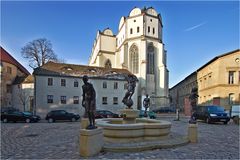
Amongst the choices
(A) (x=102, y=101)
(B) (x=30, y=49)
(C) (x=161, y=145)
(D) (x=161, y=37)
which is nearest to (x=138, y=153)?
(C) (x=161, y=145)

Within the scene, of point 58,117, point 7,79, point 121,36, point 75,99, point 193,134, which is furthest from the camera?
point 121,36

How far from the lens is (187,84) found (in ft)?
194

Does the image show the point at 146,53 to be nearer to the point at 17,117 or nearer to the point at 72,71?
the point at 72,71

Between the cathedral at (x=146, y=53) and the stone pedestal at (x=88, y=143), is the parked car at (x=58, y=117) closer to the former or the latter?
the stone pedestal at (x=88, y=143)

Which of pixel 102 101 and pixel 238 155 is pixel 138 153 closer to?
pixel 238 155

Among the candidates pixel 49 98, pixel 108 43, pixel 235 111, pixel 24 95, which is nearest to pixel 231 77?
pixel 235 111

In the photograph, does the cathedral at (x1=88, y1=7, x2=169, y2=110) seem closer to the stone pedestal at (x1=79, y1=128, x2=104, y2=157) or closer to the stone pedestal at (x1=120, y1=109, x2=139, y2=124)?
the stone pedestal at (x1=120, y1=109, x2=139, y2=124)

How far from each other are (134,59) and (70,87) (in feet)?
73.6

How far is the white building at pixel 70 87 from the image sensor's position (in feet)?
109

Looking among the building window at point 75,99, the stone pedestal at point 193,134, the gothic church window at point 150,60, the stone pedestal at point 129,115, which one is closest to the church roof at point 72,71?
the building window at point 75,99

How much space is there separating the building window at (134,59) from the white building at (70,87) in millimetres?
12207

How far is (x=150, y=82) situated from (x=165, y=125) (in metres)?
42.9

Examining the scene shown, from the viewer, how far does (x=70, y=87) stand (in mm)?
35625

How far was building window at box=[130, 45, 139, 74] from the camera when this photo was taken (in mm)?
52844
